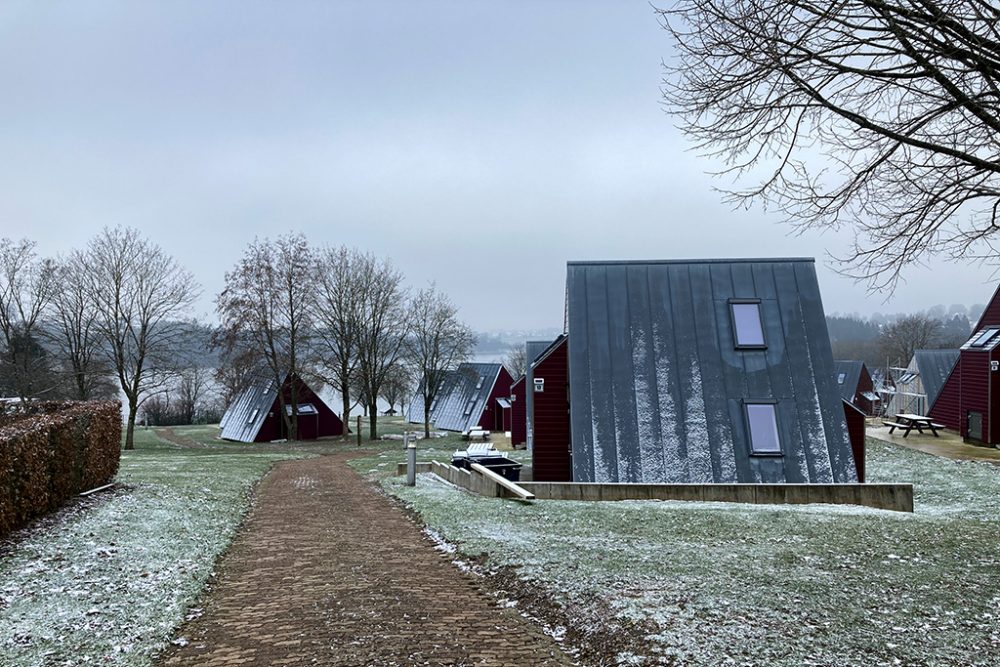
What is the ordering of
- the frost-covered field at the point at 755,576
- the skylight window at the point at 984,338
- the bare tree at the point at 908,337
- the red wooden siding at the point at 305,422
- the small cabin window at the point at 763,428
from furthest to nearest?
1. the bare tree at the point at 908,337
2. the red wooden siding at the point at 305,422
3. the skylight window at the point at 984,338
4. the small cabin window at the point at 763,428
5. the frost-covered field at the point at 755,576

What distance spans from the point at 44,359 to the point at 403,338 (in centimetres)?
2010

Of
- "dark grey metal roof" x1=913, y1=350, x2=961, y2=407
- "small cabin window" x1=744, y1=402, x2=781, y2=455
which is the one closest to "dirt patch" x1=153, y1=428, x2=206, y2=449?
"small cabin window" x1=744, y1=402, x2=781, y2=455

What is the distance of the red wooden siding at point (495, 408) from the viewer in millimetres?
52562

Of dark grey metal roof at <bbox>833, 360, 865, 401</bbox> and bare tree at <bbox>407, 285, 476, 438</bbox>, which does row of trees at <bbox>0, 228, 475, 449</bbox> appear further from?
dark grey metal roof at <bbox>833, 360, 865, 401</bbox>

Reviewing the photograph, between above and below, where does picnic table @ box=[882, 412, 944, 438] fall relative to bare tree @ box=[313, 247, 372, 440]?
below

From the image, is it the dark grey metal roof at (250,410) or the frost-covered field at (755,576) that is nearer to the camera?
the frost-covered field at (755,576)

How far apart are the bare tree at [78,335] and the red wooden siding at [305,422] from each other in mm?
9670

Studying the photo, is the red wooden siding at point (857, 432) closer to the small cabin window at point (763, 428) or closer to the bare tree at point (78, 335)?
the small cabin window at point (763, 428)

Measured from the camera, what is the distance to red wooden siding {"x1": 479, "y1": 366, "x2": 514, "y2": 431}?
5256 centimetres

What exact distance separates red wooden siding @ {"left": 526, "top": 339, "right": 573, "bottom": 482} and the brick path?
997cm

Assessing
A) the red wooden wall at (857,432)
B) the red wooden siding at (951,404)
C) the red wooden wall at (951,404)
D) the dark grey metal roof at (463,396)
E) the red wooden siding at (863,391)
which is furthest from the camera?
the red wooden siding at (863,391)

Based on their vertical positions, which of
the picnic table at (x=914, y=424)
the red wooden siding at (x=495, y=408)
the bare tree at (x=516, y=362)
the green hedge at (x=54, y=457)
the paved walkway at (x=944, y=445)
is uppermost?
the bare tree at (x=516, y=362)

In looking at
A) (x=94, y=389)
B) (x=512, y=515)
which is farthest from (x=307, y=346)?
(x=512, y=515)

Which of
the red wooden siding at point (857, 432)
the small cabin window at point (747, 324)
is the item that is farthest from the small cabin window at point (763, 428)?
the red wooden siding at point (857, 432)
